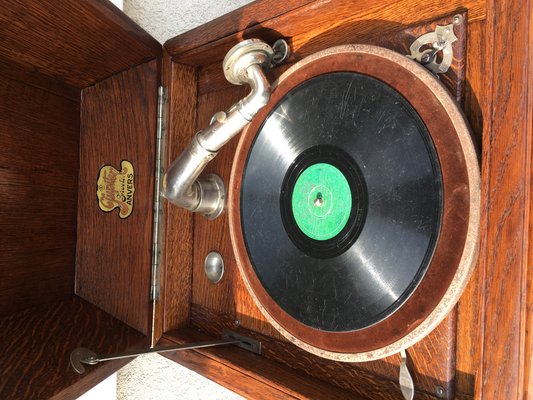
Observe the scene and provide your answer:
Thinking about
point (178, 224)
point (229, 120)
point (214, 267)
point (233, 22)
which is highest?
point (233, 22)

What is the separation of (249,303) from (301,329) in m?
0.21

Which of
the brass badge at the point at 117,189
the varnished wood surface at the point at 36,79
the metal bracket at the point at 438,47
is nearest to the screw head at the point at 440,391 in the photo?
the metal bracket at the point at 438,47

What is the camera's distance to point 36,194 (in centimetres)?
112

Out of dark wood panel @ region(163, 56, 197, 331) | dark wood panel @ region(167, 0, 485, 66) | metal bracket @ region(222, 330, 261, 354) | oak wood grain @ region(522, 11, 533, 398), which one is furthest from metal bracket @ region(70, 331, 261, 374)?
dark wood panel @ region(167, 0, 485, 66)

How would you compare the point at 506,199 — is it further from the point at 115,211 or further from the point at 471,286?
the point at 115,211

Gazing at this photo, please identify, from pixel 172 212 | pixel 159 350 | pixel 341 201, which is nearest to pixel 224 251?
pixel 172 212

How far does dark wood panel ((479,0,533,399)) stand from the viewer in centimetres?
53

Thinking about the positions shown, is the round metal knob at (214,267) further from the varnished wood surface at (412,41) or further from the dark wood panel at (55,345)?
the varnished wood surface at (412,41)

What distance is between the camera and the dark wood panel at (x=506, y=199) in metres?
0.53

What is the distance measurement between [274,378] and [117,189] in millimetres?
653

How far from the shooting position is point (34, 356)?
903mm

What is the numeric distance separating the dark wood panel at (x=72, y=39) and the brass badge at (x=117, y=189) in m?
0.26

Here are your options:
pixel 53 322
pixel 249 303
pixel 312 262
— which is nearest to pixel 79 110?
pixel 53 322

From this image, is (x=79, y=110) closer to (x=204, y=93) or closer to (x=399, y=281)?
(x=204, y=93)
